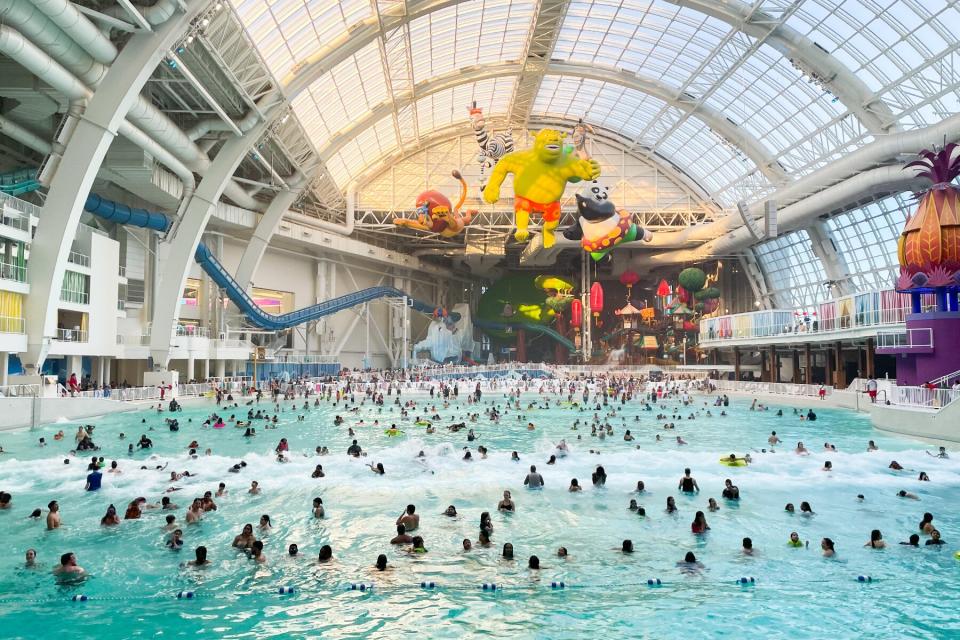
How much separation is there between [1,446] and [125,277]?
1837 cm

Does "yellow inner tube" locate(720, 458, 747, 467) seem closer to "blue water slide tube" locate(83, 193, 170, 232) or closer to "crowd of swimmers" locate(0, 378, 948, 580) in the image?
"crowd of swimmers" locate(0, 378, 948, 580)

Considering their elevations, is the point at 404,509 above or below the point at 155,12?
below

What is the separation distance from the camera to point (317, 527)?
13.4 metres

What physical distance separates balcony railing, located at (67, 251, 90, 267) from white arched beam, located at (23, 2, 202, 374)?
22.1 ft

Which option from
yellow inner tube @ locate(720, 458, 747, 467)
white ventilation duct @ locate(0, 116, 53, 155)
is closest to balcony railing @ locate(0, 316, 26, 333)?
white ventilation duct @ locate(0, 116, 53, 155)

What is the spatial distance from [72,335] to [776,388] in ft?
121


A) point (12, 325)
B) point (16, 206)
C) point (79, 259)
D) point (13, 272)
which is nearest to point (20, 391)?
point (12, 325)

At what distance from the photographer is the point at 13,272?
27906 millimetres

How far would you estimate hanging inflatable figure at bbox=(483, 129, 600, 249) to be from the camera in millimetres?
34312

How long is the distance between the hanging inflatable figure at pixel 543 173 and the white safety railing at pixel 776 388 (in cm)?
1613

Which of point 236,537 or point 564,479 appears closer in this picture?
point 236,537

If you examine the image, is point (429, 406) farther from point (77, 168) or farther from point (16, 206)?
point (16, 206)

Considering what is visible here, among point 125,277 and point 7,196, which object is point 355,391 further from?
point 7,196

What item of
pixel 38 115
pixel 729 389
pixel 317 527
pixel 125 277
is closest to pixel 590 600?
pixel 317 527
